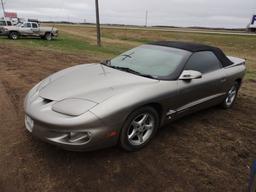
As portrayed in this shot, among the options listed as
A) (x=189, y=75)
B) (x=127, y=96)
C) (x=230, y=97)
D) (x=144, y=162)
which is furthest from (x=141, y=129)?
(x=230, y=97)

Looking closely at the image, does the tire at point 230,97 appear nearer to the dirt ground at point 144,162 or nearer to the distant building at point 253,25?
the dirt ground at point 144,162

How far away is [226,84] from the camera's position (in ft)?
14.9

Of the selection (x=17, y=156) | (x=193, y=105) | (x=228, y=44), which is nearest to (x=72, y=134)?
(x=17, y=156)

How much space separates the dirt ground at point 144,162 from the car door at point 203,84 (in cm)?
45

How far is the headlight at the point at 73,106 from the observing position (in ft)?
8.59

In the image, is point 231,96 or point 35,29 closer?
point 231,96

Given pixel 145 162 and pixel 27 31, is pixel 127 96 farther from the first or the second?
pixel 27 31

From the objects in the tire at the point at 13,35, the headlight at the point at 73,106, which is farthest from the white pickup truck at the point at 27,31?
the headlight at the point at 73,106

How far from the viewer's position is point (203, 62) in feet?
13.5

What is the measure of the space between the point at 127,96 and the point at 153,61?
121 cm

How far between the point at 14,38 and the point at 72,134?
2085 centimetres

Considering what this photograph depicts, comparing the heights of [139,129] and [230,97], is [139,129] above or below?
above

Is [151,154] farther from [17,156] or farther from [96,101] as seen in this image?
[17,156]

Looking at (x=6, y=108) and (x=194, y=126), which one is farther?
(x=6, y=108)
